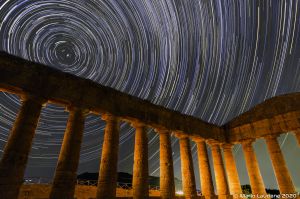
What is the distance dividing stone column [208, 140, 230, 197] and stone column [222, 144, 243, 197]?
1.75 metres

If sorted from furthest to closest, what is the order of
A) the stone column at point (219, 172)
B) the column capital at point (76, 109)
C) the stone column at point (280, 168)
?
the stone column at point (219, 172), the stone column at point (280, 168), the column capital at point (76, 109)

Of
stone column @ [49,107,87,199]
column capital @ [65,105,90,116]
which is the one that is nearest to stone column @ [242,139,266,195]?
stone column @ [49,107,87,199]

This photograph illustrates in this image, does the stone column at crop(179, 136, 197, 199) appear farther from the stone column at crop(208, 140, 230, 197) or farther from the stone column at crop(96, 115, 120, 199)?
the stone column at crop(96, 115, 120, 199)

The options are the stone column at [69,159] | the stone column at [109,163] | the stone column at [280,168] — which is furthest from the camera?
the stone column at [280,168]

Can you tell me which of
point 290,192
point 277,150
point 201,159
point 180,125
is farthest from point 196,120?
point 290,192

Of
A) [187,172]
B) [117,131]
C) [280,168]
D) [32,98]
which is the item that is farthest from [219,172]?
[32,98]

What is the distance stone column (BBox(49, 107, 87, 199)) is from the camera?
15.3 metres

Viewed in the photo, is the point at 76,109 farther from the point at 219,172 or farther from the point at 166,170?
the point at 219,172

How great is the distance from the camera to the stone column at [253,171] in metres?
25.8

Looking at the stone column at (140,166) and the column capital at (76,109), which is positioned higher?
the column capital at (76,109)

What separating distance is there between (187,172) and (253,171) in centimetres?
973

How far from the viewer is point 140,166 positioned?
2036 cm

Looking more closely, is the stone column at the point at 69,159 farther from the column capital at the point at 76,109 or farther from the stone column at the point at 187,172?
the stone column at the point at 187,172

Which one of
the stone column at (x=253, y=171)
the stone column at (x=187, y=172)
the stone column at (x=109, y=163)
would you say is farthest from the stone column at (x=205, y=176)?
the stone column at (x=109, y=163)
